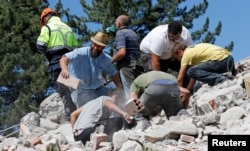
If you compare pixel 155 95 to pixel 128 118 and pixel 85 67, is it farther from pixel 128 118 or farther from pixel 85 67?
pixel 85 67

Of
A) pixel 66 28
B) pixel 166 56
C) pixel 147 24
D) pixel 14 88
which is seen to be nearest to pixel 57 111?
pixel 66 28

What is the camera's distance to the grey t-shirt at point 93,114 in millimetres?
8961

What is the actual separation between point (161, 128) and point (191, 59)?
2.50 meters

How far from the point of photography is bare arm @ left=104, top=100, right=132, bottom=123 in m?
8.75

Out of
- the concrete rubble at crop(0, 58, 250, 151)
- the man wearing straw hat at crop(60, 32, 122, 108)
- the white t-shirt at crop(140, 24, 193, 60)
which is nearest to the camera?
the concrete rubble at crop(0, 58, 250, 151)

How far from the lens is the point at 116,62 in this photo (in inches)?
412

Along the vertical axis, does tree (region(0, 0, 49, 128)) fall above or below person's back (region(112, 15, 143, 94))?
below

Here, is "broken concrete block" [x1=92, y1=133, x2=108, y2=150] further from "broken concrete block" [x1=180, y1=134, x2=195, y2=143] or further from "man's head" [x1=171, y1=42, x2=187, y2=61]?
"man's head" [x1=171, y1=42, x2=187, y2=61]

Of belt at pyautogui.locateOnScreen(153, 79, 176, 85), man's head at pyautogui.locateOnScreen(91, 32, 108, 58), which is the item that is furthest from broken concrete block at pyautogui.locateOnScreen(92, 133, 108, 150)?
man's head at pyautogui.locateOnScreen(91, 32, 108, 58)

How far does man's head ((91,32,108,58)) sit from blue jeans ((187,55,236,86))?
1.32 meters

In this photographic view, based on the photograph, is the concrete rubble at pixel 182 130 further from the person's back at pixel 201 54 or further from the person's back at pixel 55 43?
the person's back at pixel 55 43

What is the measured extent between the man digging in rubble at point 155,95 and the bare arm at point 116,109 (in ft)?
0.45

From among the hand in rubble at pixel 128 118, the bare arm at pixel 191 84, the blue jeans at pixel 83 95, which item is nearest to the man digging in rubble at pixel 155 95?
the hand in rubble at pixel 128 118

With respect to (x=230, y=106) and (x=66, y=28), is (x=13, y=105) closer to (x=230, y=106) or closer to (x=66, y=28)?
(x=66, y=28)
